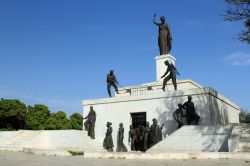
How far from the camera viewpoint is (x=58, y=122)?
45.1 metres

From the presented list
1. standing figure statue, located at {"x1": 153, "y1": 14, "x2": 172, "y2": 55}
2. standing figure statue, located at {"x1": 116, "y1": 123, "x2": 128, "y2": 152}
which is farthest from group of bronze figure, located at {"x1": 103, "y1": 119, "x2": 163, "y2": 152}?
standing figure statue, located at {"x1": 153, "y1": 14, "x2": 172, "y2": 55}

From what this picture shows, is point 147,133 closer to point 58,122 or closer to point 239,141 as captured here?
point 239,141

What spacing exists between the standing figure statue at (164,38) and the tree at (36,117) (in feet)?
79.3

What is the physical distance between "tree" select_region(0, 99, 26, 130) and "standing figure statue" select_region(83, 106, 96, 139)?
835 inches

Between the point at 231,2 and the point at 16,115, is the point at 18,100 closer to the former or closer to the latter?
the point at 16,115

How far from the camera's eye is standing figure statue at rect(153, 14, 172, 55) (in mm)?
24812

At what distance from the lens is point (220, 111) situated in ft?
64.9

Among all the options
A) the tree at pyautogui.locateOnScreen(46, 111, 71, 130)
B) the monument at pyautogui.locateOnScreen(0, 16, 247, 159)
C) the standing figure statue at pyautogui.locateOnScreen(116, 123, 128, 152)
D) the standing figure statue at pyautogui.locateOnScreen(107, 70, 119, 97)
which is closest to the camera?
the monument at pyautogui.locateOnScreen(0, 16, 247, 159)

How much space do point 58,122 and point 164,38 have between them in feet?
84.2

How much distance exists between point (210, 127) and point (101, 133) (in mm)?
9250

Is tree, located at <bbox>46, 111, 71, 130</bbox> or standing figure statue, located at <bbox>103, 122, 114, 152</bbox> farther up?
tree, located at <bbox>46, 111, 71, 130</bbox>

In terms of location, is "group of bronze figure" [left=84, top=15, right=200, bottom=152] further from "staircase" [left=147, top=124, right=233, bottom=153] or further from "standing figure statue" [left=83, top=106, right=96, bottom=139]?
"staircase" [left=147, top=124, right=233, bottom=153]

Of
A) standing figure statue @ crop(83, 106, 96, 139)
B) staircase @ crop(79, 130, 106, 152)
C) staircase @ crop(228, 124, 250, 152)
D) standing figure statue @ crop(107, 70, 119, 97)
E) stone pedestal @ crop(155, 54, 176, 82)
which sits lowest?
staircase @ crop(79, 130, 106, 152)

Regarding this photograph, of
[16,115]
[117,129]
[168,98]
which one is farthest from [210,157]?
[16,115]
